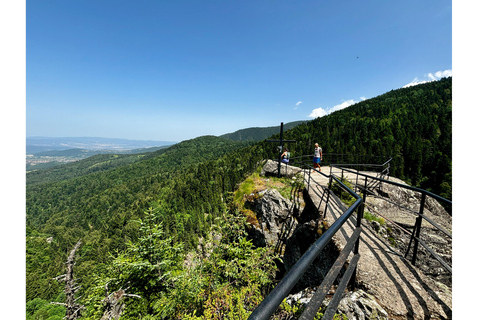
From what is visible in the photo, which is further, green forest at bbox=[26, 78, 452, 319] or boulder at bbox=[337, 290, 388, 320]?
green forest at bbox=[26, 78, 452, 319]

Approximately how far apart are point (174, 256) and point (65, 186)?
204195 mm

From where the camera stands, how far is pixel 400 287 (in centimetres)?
311

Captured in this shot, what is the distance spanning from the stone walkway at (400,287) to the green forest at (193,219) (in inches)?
94.2

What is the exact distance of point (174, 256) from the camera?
7.36 metres

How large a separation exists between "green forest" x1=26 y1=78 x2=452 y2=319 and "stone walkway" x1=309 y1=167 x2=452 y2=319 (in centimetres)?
239

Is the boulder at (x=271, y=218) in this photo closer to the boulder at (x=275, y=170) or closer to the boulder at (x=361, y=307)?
the boulder at (x=275, y=170)

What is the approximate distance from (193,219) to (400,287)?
7755 cm

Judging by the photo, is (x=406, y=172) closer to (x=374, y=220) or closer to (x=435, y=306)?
(x=374, y=220)

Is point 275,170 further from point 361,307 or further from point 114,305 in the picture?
point 114,305

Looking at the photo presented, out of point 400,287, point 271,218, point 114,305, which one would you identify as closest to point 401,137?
point 271,218

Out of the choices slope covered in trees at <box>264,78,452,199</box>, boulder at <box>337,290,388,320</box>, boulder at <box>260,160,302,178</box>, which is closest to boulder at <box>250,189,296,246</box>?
boulder at <box>260,160,302,178</box>

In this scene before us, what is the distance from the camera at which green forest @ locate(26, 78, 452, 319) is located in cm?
556

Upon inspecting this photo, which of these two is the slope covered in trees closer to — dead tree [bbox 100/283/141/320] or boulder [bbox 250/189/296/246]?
boulder [bbox 250/189/296/246]

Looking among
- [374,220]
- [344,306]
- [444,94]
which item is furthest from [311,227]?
[444,94]
